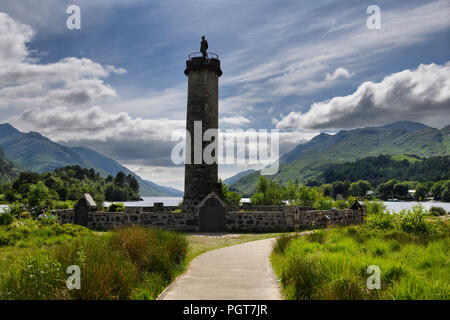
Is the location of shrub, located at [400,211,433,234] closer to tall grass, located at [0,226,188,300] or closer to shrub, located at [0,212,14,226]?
Answer: tall grass, located at [0,226,188,300]

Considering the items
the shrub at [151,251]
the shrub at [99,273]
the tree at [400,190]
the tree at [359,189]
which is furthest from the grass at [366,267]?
the tree at [400,190]

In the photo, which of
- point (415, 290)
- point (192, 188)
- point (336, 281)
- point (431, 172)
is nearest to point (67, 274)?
point (336, 281)

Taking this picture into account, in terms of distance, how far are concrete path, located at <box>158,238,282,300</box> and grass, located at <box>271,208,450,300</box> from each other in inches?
15.8

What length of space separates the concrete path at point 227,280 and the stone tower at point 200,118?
15150 millimetres

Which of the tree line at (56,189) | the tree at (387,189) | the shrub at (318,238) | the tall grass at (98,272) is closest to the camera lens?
the tall grass at (98,272)

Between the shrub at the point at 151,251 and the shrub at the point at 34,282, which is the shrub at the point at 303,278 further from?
the shrub at the point at 34,282

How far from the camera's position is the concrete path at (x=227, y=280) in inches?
260

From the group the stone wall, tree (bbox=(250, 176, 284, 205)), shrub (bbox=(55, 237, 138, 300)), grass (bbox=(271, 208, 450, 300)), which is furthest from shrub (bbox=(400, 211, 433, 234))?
tree (bbox=(250, 176, 284, 205))

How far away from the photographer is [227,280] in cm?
786

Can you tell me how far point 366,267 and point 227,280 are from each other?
11.0 feet

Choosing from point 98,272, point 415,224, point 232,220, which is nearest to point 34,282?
point 98,272

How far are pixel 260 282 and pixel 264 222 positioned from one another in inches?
553
